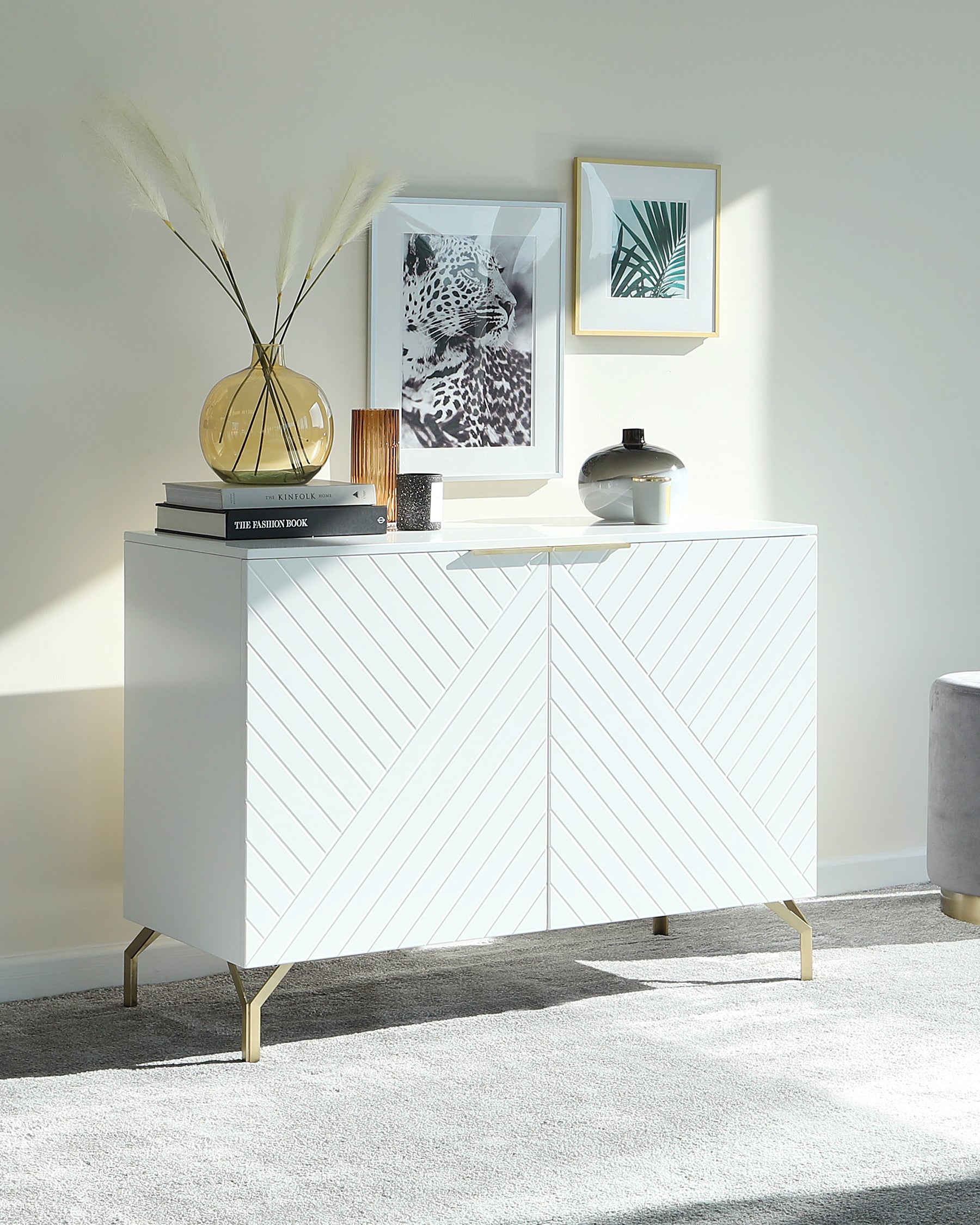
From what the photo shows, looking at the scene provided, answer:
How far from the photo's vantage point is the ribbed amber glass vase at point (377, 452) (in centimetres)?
315

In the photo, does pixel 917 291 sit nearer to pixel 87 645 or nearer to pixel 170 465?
pixel 170 465

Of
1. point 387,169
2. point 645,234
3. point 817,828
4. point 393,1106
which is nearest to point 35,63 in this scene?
point 387,169

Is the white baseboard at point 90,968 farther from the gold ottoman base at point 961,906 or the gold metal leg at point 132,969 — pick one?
the gold ottoman base at point 961,906

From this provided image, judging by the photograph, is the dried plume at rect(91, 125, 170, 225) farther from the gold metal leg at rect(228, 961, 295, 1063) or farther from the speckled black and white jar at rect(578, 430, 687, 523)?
the gold metal leg at rect(228, 961, 295, 1063)

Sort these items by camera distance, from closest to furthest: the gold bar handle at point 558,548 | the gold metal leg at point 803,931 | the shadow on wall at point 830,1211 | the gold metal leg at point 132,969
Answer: the shadow on wall at point 830,1211
the gold bar handle at point 558,548
the gold metal leg at point 132,969
the gold metal leg at point 803,931

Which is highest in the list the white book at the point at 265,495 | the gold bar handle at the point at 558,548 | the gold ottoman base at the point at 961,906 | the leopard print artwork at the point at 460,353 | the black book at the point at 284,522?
the leopard print artwork at the point at 460,353

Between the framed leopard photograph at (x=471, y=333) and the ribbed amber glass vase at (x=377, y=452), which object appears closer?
the ribbed amber glass vase at (x=377, y=452)

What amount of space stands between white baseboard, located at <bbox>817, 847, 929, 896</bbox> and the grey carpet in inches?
16.0

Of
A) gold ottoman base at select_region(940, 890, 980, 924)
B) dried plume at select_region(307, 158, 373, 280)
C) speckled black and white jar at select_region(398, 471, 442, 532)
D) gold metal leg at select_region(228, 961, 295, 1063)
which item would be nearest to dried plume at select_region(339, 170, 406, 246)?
dried plume at select_region(307, 158, 373, 280)

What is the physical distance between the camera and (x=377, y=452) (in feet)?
10.4

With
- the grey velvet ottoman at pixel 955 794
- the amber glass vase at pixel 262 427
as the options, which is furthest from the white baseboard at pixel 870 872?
the amber glass vase at pixel 262 427

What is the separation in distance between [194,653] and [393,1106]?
0.85 metres

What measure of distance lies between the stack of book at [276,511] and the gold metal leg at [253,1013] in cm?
75

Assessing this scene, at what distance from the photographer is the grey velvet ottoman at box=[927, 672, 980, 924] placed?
3582 mm
